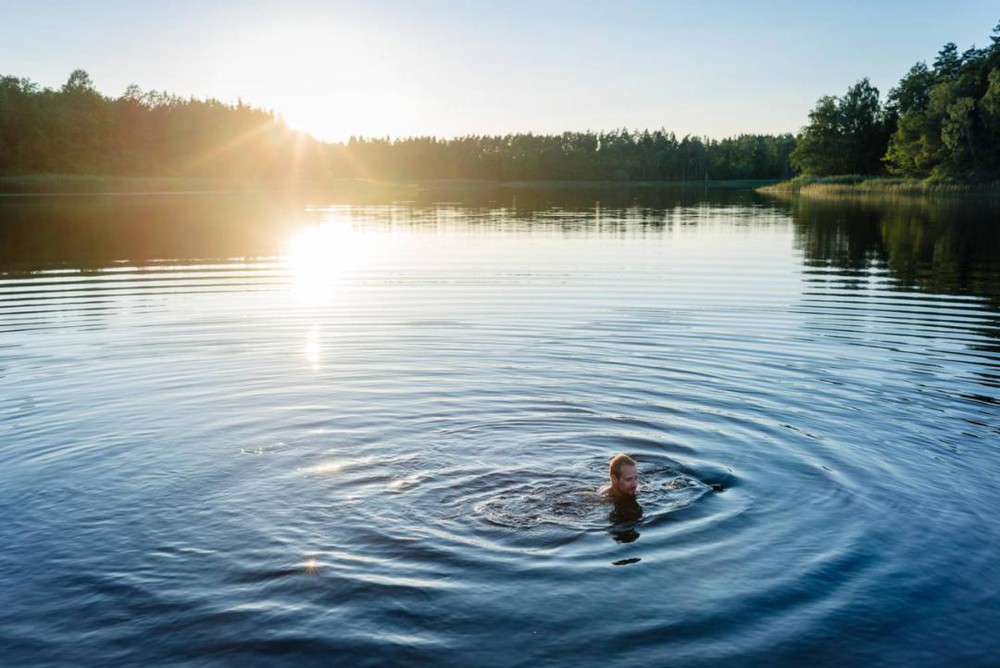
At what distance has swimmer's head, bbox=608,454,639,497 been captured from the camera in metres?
10.5

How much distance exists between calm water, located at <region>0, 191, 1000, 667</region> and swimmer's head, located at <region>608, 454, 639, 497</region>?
1.21 ft

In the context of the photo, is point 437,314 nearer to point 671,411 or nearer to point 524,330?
point 524,330

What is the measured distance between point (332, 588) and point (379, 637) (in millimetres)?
1046

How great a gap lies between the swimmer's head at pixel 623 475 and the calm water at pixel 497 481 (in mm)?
368

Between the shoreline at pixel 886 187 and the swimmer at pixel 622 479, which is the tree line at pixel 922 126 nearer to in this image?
the shoreline at pixel 886 187

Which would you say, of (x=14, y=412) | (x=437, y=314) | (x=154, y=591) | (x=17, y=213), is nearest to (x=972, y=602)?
(x=154, y=591)

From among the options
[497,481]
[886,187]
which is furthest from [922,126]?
[497,481]

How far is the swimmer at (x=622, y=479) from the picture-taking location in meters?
10.5

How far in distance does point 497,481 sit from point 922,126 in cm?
14352

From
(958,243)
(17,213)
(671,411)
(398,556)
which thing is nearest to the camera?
(398,556)

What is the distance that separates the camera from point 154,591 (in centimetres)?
900

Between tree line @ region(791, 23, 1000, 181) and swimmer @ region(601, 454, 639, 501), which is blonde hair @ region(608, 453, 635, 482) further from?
tree line @ region(791, 23, 1000, 181)

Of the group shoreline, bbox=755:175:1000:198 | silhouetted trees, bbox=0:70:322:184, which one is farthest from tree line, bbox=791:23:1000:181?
silhouetted trees, bbox=0:70:322:184

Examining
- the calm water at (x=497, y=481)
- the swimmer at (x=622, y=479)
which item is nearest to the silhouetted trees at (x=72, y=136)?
the calm water at (x=497, y=481)
